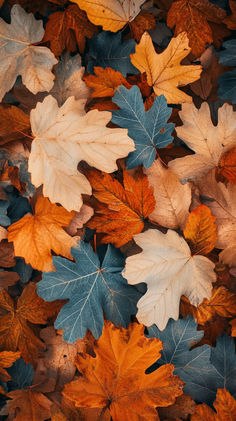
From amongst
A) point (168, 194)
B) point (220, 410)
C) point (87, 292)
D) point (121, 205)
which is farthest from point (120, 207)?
point (220, 410)

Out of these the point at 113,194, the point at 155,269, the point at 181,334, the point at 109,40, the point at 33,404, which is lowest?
the point at 33,404

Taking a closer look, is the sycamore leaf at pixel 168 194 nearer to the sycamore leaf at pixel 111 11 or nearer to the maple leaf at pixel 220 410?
A: the sycamore leaf at pixel 111 11

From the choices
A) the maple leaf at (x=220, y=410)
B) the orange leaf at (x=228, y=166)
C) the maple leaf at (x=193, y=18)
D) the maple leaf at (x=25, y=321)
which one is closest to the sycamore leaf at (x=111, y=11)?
the maple leaf at (x=193, y=18)

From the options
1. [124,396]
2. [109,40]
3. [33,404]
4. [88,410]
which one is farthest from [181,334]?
[109,40]

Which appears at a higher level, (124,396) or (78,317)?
(78,317)

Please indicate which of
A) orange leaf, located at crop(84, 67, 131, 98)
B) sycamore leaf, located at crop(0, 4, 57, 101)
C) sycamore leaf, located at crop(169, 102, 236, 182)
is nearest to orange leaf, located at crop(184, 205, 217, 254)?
sycamore leaf, located at crop(169, 102, 236, 182)

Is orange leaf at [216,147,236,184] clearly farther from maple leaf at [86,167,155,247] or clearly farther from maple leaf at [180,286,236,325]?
maple leaf at [180,286,236,325]

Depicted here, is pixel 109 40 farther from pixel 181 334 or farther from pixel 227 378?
pixel 227 378
